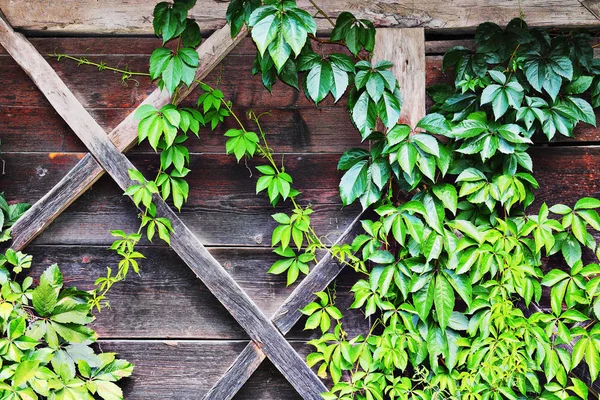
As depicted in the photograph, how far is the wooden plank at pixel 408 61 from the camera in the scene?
Answer: 1664mm

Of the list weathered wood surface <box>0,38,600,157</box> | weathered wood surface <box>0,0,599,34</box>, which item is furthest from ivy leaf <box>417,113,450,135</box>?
weathered wood surface <box>0,0,599,34</box>

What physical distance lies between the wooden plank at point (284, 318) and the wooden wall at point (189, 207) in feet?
0.27

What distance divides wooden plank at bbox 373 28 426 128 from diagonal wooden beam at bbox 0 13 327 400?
0.75 meters

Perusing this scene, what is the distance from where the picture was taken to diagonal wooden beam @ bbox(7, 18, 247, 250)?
1652 mm

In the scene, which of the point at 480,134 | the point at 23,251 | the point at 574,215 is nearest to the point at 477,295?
the point at 574,215

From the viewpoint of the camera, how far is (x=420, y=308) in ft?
5.15

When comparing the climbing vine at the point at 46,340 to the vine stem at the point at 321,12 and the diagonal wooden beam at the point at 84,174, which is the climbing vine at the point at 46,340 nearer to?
the diagonal wooden beam at the point at 84,174

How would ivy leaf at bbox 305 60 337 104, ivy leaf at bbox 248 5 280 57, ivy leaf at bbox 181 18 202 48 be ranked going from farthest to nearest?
ivy leaf at bbox 181 18 202 48 < ivy leaf at bbox 305 60 337 104 < ivy leaf at bbox 248 5 280 57

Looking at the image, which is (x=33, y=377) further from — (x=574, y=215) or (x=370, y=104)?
(x=574, y=215)

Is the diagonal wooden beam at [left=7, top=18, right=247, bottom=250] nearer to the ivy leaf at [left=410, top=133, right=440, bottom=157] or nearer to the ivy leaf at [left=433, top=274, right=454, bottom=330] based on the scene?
the ivy leaf at [left=410, top=133, right=440, bottom=157]

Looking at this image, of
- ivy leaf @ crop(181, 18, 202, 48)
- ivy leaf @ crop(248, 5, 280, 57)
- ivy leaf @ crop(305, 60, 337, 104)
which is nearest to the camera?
ivy leaf @ crop(248, 5, 280, 57)

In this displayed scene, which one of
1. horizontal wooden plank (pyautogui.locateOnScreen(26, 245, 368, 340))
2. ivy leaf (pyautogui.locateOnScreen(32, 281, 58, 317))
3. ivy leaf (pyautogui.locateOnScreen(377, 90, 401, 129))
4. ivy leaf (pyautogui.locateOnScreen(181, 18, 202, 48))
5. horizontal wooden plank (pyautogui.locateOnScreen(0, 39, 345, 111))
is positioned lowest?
horizontal wooden plank (pyautogui.locateOnScreen(26, 245, 368, 340))

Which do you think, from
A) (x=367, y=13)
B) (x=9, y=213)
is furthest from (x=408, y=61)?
(x=9, y=213)

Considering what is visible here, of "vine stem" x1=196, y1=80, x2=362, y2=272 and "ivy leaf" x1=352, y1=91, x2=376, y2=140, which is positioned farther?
"vine stem" x1=196, y1=80, x2=362, y2=272
